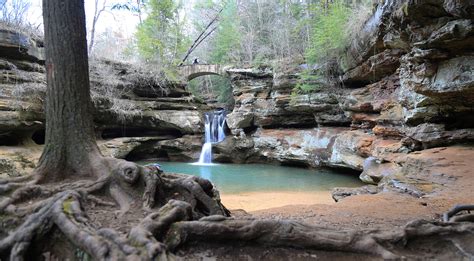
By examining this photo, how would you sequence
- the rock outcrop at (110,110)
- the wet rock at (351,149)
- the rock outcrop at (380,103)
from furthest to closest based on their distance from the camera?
the wet rock at (351,149), the rock outcrop at (110,110), the rock outcrop at (380,103)

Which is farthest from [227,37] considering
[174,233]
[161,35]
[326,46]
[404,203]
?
[174,233]

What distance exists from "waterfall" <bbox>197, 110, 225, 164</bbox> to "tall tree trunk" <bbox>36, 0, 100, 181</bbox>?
14.8 metres

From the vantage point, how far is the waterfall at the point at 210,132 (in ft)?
62.6

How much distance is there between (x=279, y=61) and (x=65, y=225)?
1720 cm

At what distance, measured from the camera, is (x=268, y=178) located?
44.4ft

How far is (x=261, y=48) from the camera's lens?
2469 centimetres

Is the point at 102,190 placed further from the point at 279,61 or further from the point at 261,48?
the point at 261,48

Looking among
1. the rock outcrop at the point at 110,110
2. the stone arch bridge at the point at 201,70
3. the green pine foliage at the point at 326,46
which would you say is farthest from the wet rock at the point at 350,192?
the stone arch bridge at the point at 201,70

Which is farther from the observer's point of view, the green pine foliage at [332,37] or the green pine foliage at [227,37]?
the green pine foliage at [227,37]

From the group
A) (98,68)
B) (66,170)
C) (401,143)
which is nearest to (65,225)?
(66,170)

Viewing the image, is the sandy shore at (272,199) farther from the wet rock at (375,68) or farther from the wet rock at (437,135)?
the wet rock at (375,68)

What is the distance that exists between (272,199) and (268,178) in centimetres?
403

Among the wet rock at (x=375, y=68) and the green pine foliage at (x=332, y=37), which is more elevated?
the green pine foliage at (x=332, y=37)

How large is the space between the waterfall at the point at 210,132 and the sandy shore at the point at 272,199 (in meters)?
8.93
